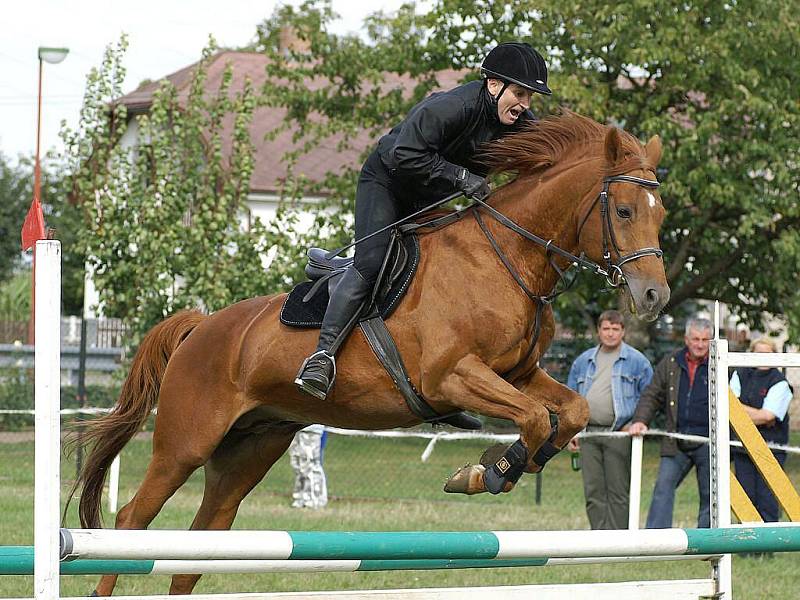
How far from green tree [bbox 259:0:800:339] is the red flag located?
12050mm

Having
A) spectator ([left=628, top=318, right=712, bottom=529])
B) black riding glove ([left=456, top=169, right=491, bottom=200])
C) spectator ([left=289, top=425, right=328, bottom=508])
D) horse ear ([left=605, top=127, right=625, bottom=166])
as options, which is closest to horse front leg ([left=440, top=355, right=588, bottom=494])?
black riding glove ([left=456, top=169, right=491, bottom=200])

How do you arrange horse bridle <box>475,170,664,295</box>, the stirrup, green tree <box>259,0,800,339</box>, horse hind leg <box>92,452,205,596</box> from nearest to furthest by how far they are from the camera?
horse bridle <box>475,170,664,295</box> → the stirrup → horse hind leg <box>92,452,205,596</box> → green tree <box>259,0,800,339</box>

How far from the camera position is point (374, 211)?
4891 millimetres

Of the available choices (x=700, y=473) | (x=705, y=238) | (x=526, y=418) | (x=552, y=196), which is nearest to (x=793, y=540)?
(x=526, y=418)

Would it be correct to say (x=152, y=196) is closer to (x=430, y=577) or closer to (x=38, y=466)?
(x=430, y=577)

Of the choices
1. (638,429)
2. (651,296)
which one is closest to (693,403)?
(638,429)

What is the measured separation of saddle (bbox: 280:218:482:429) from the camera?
4.73 m

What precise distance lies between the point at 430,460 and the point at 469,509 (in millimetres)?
5065

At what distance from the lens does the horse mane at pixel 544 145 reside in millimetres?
4863

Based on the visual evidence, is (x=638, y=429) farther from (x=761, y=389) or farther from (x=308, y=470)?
(x=308, y=470)

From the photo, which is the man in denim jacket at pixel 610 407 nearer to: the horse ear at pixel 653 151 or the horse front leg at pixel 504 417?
the horse ear at pixel 653 151

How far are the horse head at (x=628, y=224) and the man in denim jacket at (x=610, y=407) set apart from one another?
13.5 ft

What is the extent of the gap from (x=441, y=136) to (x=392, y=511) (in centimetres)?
672

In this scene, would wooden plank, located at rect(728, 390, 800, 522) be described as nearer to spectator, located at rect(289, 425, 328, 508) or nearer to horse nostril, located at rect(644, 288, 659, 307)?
horse nostril, located at rect(644, 288, 659, 307)
